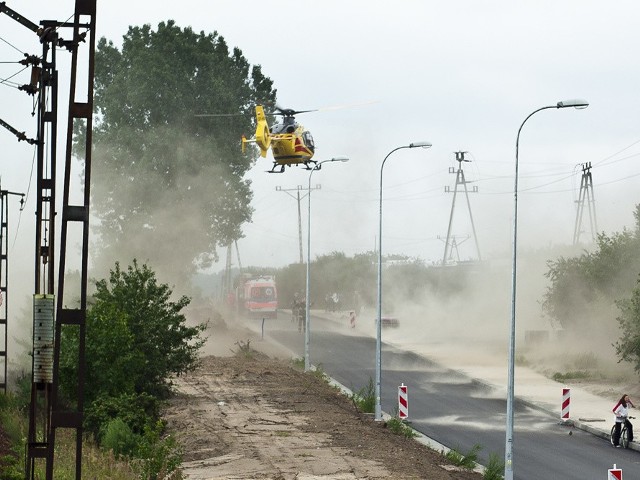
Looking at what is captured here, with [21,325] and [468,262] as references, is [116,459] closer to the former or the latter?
[21,325]

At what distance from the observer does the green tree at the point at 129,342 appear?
33.0 meters

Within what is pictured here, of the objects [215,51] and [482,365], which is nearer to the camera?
[482,365]

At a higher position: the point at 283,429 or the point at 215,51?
the point at 215,51

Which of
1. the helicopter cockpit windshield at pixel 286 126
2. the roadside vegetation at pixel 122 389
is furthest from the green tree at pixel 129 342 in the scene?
the helicopter cockpit windshield at pixel 286 126

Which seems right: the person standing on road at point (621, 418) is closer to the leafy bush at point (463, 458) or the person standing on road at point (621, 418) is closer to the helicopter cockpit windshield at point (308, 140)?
the leafy bush at point (463, 458)

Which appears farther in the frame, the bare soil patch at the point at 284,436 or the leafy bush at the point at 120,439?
the leafy bush at the point at 120,439

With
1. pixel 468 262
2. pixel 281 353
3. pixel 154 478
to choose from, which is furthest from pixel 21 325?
pixel 468 262

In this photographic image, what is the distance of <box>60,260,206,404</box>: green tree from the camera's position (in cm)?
3300

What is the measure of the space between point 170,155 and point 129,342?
1864 inches

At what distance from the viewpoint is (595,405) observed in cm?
4609

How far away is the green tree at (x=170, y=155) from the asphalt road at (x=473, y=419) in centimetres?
1336

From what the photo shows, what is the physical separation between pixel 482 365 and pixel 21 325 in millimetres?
24381

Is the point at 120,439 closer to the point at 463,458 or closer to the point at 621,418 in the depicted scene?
the point at 463,458

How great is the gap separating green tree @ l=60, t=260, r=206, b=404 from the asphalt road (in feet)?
27.1
